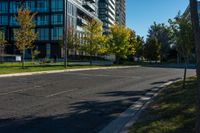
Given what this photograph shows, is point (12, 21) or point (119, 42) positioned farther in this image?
point (12, 21)

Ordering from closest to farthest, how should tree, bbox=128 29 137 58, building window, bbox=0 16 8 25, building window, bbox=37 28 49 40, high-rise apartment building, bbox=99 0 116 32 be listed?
tree, bbox=128 29 137 58, building window, bbox=37 28 49 40, building window, bbox=0 16 8 25, high-rise apartment building, bbox=99 0 116 32

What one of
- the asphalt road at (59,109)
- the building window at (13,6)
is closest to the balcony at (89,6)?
the building window at (13,6)

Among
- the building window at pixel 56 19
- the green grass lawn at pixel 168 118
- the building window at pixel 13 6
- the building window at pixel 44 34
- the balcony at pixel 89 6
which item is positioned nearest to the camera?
the green grass lawn at pixel 168 118

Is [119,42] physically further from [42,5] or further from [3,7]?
[3,7]

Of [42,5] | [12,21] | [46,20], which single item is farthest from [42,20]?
[12,21]

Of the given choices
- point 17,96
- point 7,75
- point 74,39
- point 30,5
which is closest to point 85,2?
point 30,5

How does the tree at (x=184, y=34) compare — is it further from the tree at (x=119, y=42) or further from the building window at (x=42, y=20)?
the building window at (x=42, y=20)

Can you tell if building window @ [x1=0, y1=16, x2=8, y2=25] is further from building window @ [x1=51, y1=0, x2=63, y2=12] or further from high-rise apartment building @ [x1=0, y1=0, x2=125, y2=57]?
building window @ [x1=51, y1=0, x2=63, y2=12]

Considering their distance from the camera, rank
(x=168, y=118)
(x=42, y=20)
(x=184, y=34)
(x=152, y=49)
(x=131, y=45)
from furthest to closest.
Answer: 1. (x=42, y=20)
2. (x=152, y=49)
3. (x=131, y=45)
4. (x=184, y=34)
5. (x=168, y=118)

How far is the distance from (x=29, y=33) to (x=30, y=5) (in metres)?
50.0

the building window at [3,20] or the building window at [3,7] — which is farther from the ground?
the building window at [3,7]

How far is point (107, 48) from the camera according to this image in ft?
207

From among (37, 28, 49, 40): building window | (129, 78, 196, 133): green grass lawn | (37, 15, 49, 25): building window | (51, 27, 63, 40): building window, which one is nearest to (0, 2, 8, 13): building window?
(37, 15, 49, 25): building window

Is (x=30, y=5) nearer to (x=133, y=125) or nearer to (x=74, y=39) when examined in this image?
(x=74, y=39)
